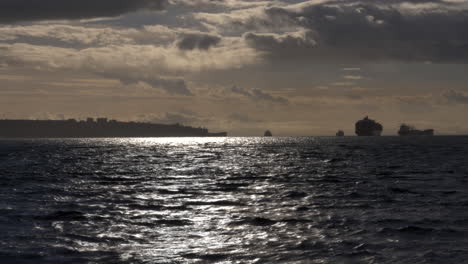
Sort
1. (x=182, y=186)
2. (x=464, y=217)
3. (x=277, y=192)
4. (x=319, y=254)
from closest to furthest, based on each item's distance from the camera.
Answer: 1. (x=319, y=254)
2. (x=464, y=217)
3. (x=277, y=192)
4. (x=182, y=186)

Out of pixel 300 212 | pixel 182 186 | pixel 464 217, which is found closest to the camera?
pixel 464 217

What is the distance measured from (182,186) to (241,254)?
28.0 meters

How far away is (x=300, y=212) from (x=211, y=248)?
10.4m

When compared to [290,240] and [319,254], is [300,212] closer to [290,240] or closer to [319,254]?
[290,240]

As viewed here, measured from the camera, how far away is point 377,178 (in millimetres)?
→ 53625

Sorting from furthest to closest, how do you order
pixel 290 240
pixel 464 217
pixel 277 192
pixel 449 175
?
1. pixel 449 175
2. pixel 277 192
3. pixel 464 217
4. pixel 290 240

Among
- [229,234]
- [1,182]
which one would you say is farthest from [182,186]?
[229,234]

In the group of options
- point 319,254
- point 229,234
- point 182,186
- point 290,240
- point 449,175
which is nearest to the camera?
point 319,254

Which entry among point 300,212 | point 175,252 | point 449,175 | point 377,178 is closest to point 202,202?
point 300,212

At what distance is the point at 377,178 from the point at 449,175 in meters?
7.82

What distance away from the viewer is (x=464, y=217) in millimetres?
Result: 28188

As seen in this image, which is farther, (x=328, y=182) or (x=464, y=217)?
(x=328, y=182)

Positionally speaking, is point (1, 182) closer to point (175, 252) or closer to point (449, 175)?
point (175, 252)

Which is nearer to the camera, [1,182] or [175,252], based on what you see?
[175,252]
